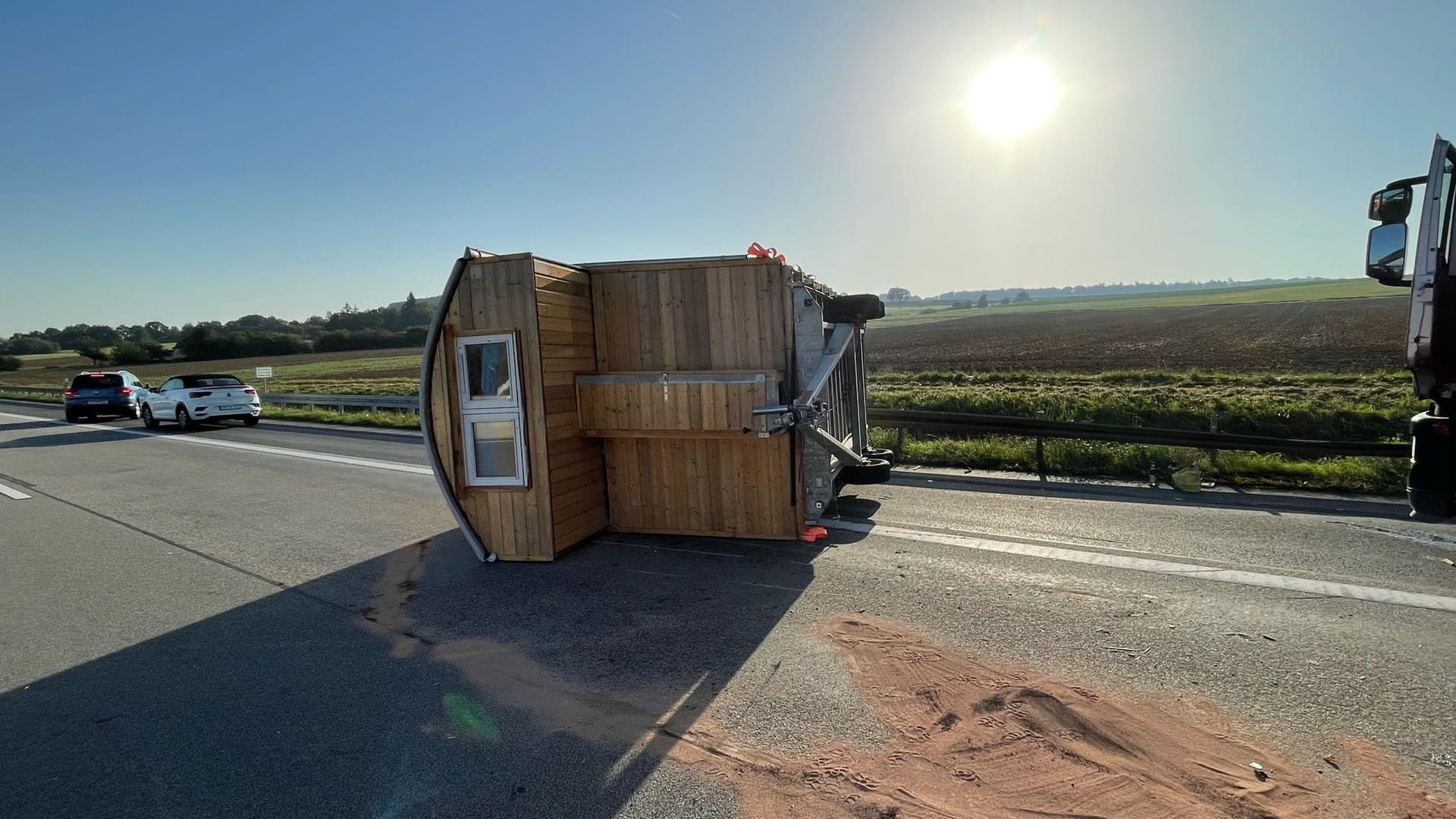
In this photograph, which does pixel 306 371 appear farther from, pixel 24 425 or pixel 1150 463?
pixel 1150 463

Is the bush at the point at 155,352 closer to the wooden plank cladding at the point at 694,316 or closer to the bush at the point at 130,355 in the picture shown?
the bush at the point at 130,355

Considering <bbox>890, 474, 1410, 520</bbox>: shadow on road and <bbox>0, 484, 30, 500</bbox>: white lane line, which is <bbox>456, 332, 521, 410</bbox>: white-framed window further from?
<bbox>0, 484, 30, 500</bbox>: white lane line

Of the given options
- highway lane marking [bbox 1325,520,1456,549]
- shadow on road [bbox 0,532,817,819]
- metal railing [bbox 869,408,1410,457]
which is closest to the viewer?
shadow on road [bbox 0,532,817,819]

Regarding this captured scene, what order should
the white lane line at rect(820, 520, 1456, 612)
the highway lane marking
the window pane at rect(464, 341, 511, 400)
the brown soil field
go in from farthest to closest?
the brown soil field, the window pane at rect(464, 341, 511, 400), the highway lane marking, the white lane line at rect(820, 520, 1456, 612)

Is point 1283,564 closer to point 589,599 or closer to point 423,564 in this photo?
point 589,599

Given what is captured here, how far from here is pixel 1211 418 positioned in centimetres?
962

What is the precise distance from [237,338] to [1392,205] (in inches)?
3482

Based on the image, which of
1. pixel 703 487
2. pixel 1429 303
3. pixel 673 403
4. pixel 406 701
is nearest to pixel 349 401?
pixel 703 487

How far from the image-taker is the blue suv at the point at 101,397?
75.2 ft

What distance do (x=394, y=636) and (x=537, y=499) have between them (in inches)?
69.9

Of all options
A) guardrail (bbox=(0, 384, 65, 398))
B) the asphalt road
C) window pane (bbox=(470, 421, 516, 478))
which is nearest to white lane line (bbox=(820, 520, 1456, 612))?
the asphalt road

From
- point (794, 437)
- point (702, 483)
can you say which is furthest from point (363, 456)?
point (794, 437)

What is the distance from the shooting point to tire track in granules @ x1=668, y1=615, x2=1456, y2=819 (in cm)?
279

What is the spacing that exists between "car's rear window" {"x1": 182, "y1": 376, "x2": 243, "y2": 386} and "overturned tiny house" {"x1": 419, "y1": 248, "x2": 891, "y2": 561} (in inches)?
684
